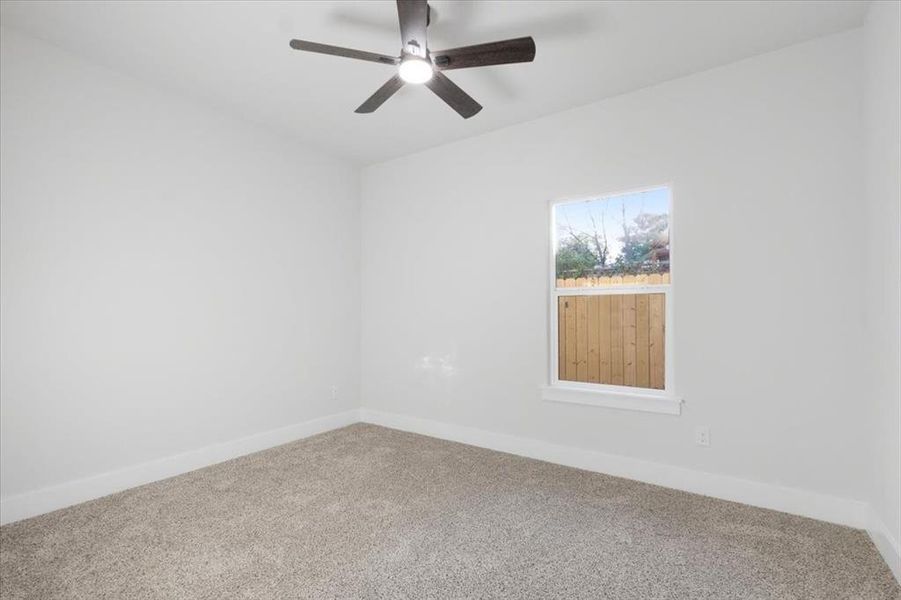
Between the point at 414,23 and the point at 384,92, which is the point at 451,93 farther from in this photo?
the point at 414,23

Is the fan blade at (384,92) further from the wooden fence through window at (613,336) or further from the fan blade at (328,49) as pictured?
the wooden fence through window at (613,336)

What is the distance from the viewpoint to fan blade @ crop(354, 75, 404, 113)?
2.41m

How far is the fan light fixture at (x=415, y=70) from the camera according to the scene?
86.7 inches

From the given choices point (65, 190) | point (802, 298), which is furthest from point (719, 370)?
point (65, 190)

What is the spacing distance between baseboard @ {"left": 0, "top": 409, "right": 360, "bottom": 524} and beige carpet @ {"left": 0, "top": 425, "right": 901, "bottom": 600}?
0.25 feet

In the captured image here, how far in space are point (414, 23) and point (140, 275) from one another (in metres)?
2.48

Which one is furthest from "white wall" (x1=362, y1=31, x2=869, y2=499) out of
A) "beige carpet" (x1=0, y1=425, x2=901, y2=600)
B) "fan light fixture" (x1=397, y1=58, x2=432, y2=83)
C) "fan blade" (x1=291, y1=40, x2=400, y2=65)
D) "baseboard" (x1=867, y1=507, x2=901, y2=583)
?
"fan blade" (x1=291, y1=40, x2=400, y2=65)

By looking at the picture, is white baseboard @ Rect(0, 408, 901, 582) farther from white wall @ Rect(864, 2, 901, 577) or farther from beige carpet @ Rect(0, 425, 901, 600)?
white wall @ Rect(864, 2, 901, 577)

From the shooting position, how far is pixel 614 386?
11.1ft

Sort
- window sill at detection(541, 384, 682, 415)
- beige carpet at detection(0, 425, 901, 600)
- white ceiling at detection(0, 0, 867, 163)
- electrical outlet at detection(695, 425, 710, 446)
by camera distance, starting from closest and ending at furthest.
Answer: beige carpet at detection(0, 425, 901, 600) → white ceiling at detection(0, 0, 867, 163) → electrical outlet at detection(695, 425, 710, 446) → window sill at detection(541, 384, 682, 415)

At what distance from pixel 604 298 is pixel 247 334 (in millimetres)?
2939

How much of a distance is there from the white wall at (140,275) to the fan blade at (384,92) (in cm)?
160

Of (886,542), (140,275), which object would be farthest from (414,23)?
(886,542)

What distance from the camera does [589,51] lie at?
270 centimetres
